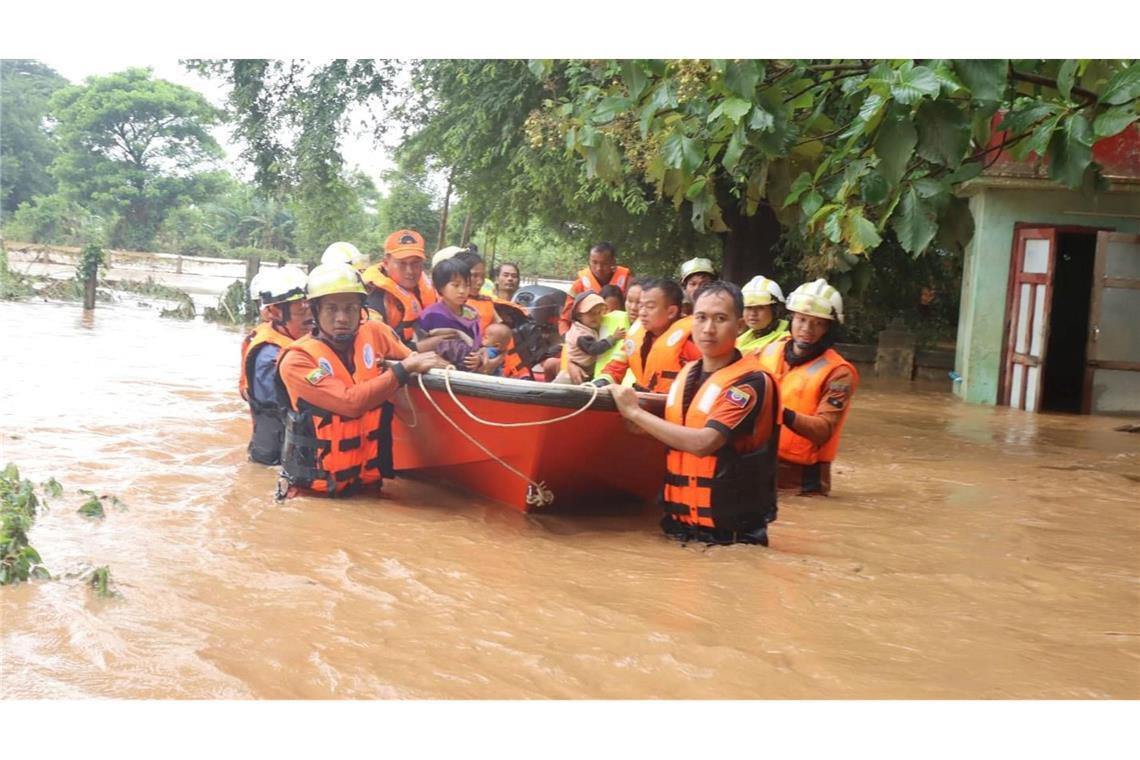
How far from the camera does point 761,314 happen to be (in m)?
6.91

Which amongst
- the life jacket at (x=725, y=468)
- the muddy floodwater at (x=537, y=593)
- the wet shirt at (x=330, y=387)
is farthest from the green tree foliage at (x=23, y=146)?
the life jacket at (x=725, y=468)

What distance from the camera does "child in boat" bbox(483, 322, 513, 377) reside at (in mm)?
6988

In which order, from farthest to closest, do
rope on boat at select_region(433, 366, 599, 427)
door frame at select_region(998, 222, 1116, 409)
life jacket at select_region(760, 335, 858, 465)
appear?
door frame at select_region(998, 222, 1116, 409), life jacket at select_region(760, 335, 858, 465), rope on boat at select_region(433, 366, 599, 427)

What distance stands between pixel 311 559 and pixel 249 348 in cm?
188

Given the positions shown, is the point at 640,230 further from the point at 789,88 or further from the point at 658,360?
the point at 789,88

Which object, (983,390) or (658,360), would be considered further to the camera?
(983,390)

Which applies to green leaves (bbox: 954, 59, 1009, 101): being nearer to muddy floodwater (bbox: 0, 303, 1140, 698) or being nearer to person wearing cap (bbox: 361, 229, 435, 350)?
muddy floodwater (bbox: 0, 303, 1140, 698)

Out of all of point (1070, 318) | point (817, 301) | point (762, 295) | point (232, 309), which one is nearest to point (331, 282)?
point (817, 301)

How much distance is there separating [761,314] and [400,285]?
2.26 m

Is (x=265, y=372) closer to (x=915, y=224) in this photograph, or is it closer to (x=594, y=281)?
→ (x=915, y=224)

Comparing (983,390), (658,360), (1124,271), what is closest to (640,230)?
(983,390)

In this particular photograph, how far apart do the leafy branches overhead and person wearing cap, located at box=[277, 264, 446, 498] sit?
1430 millimetres

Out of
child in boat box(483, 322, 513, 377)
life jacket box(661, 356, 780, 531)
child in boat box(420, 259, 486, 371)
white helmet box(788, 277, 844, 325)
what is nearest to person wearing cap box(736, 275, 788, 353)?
white helmet box(788, 277, 844, 325)

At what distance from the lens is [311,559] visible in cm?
484
